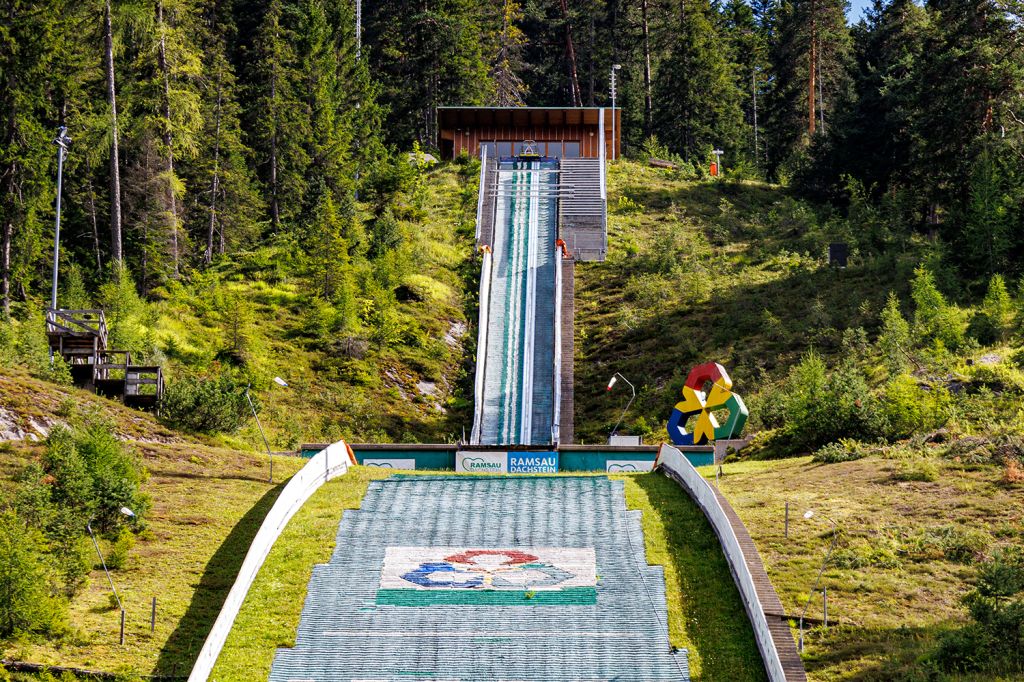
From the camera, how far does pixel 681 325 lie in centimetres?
4788

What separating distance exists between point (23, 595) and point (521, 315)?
26.8m

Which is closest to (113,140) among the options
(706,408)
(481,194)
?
(481,194)

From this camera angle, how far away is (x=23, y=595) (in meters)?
23.7

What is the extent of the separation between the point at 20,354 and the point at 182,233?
1827 cm

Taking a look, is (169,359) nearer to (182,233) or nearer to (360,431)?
(360,431)

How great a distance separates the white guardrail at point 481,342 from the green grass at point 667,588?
903cm

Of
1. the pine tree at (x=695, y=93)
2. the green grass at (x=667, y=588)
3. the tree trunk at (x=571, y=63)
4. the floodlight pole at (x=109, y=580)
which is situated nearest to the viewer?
the green grass at (x=667, y=588)

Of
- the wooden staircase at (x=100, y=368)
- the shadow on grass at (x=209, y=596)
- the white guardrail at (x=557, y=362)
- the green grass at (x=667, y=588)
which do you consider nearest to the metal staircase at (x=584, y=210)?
the white guardrail at (x=557, y=362)

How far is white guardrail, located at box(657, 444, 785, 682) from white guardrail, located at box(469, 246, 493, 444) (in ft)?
27.1

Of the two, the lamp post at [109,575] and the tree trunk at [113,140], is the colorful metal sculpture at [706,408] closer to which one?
the lamp post at [109,575]

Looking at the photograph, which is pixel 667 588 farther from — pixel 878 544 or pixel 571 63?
pixel 571 63

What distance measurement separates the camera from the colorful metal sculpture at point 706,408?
3475 cm

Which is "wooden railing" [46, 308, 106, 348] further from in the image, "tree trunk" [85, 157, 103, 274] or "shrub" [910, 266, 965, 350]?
"shrub" [910, 266, 965, 350]

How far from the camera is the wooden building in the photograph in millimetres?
68000
